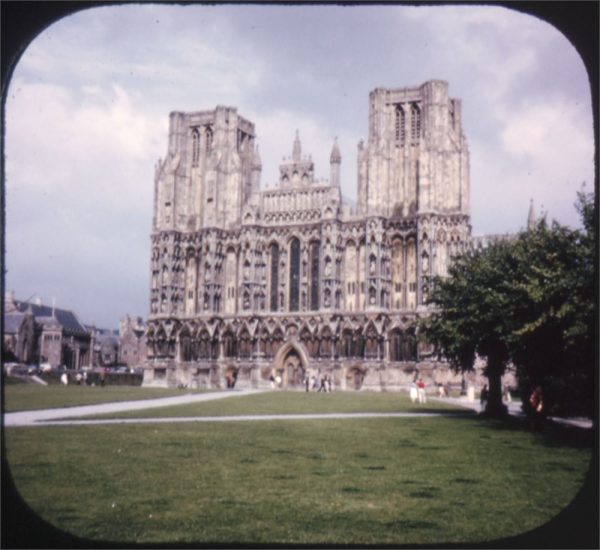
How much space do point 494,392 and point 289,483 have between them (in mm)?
22534

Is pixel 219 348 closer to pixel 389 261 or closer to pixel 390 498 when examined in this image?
pixel 389 261

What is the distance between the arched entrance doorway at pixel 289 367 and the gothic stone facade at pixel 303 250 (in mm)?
142

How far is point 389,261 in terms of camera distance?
76562mm

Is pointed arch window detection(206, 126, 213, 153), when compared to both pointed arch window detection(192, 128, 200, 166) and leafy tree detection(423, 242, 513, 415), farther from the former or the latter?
leafy tree detection(423, 242, 513, 415)

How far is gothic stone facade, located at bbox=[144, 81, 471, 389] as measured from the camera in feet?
243

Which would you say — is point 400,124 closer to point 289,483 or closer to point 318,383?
point 318,383

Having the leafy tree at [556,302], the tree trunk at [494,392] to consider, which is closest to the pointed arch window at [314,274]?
the tree trunk at [494,392]

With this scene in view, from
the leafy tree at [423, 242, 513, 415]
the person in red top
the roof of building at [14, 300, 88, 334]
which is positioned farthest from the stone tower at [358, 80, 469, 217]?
the roof of building at [14, 300, 88, 334]

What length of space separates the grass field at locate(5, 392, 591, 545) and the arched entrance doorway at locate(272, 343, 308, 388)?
5287cm

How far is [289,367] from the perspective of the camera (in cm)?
7862

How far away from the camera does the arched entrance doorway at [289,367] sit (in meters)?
77.9

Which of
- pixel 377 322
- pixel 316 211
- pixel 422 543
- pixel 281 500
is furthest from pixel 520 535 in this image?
pixel 316 211

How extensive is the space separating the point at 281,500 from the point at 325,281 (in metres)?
63.3

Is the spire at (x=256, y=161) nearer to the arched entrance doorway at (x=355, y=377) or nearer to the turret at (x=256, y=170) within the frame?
the turret at (x=256, y=170)
